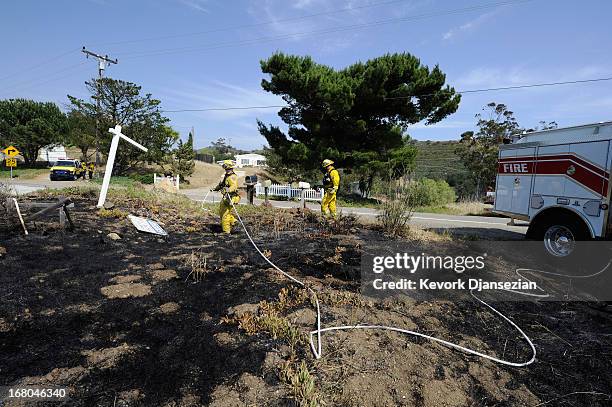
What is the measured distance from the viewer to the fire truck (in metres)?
5.80

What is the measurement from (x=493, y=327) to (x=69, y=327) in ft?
14.7

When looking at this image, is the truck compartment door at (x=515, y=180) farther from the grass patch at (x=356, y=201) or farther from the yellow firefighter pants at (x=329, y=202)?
the grass patch at (x=356, y=201)

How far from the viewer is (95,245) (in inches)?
243

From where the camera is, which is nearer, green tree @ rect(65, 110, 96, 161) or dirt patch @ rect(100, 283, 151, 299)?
dirt patch @ rect(100, 283, 151, 299)

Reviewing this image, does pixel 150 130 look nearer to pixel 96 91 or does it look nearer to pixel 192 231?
pixel 96 91

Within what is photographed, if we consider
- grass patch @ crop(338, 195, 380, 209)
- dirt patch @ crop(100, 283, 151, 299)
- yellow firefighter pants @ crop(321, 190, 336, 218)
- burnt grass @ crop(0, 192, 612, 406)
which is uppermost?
yellow firefighter pants @ crop(321, 190, 336, 218)

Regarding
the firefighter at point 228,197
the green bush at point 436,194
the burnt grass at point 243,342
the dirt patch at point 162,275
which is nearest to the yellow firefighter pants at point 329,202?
the firefighter at point 228,197

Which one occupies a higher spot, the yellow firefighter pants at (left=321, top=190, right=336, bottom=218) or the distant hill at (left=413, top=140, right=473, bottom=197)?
the distant hill at (left=413, top=140, right=473, bottom=197)

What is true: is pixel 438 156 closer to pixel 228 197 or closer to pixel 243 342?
pixel 228 197

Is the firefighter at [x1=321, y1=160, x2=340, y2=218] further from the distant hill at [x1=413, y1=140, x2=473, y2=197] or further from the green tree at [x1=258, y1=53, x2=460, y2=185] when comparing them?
the distant hill at [x1=413, y1=140, x2=473, y2=197]

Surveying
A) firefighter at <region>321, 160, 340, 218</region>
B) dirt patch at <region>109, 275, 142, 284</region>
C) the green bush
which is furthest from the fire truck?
the green bush

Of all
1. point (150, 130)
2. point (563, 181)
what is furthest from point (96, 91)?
point (563, 181)

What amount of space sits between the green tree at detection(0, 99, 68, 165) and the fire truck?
50289 millimetres

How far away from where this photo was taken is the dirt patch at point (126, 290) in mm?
4047
